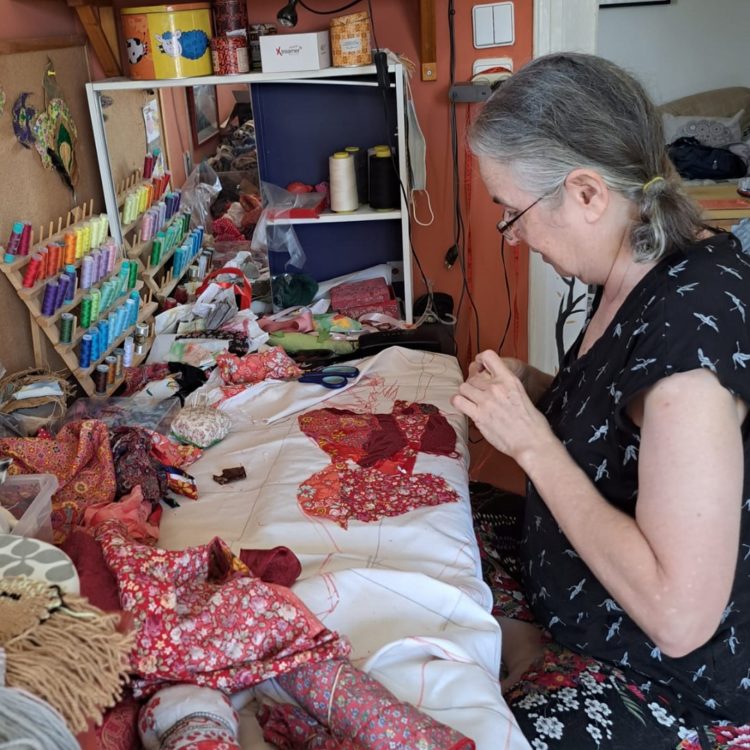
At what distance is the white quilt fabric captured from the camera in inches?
38.5

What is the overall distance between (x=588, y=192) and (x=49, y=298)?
1.17 meters

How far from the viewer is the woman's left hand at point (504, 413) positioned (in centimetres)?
115

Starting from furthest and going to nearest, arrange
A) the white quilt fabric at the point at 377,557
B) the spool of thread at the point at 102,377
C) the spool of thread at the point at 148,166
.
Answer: the spool of thread at the point at 148,166
the spool of thread at the point at 102,377
the white quilt fabric at the point at 377,557

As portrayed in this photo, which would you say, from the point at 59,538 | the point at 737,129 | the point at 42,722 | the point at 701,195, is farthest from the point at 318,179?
the point at 737,129

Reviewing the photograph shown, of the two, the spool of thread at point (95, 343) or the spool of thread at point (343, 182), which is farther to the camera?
the spool of thread at point (343, 182)

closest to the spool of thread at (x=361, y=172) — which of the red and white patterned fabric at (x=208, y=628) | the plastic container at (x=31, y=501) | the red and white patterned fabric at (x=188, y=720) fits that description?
the plastic container at (x=31, y=501)

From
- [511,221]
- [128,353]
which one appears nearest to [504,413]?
[511,221]

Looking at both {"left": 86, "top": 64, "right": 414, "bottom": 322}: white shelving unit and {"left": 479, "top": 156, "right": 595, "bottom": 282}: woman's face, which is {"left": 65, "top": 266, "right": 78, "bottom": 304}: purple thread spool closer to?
{"left": 86, "top": 64, "right": 414, "bottom": 322}: white shelving unit

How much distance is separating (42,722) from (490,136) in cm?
90

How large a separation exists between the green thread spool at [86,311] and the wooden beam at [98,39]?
791 millimetres

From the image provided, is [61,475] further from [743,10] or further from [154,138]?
[743,10]

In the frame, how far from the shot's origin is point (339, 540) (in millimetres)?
1274

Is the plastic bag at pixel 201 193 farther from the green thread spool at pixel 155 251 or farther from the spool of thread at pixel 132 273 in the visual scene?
the spool of thread at pixel 132 273

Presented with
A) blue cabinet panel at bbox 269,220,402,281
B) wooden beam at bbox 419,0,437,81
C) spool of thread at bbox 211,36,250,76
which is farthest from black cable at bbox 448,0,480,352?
spool of thread at bbox 211,36,250,76
